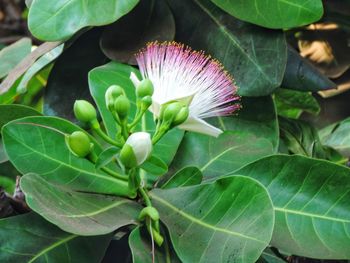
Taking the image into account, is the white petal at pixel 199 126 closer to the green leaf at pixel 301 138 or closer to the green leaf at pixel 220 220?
the green leaf at pixel 220 220

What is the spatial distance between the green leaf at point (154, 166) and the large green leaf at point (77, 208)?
0.04m

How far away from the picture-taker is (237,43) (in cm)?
99

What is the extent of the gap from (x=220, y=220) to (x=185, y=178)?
104 millimetres

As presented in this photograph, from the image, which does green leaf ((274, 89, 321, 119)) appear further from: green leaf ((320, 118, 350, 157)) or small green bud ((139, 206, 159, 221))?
small green bud ((139, 206, 159, 221))

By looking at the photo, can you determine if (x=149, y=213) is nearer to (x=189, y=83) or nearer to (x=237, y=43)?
(x=189, y=83)

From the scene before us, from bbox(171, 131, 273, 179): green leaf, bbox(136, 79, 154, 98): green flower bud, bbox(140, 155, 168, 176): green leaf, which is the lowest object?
bbox(171, 131, 273, 179): green leaf

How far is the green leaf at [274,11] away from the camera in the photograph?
3.08ft

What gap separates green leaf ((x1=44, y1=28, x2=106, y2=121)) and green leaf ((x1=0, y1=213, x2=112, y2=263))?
0.98 feet

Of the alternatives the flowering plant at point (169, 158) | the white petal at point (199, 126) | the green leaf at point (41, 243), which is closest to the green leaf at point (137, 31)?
the flowering plant at point (169, 158)

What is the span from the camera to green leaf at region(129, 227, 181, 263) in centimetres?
70

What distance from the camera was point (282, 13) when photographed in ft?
3.10

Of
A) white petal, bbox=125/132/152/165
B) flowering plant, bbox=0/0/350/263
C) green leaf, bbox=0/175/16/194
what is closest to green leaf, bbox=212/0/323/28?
flowering plant, bbox=0/0/350/263

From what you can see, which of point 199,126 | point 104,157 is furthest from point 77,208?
point 199,126

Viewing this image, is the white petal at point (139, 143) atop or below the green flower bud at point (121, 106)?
below
